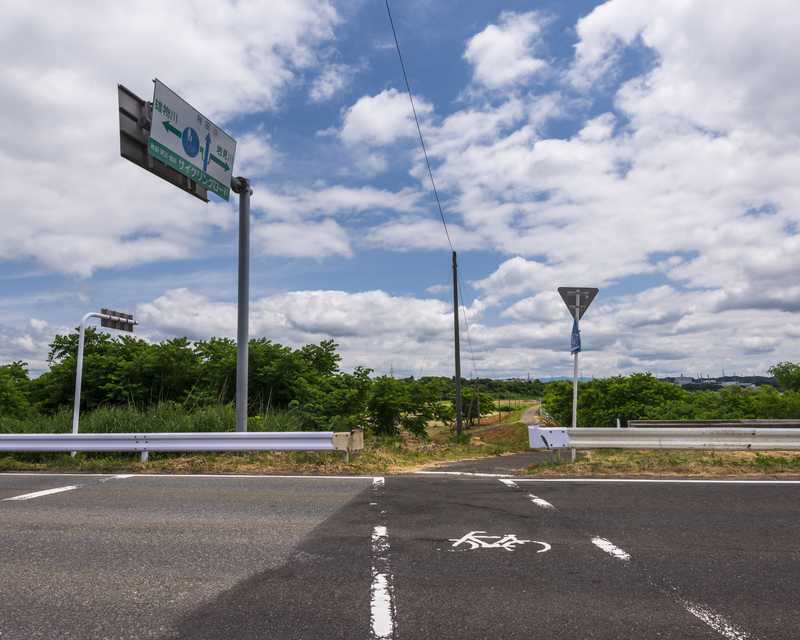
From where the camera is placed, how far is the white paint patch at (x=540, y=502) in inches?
291

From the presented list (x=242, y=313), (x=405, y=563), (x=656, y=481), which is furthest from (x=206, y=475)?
(x=656, y=481)

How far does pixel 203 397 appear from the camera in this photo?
64.0 ft

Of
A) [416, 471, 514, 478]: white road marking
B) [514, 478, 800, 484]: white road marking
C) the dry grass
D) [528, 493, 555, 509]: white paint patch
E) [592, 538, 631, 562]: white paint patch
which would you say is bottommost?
[592, 538, 631, 562]: white paint patch

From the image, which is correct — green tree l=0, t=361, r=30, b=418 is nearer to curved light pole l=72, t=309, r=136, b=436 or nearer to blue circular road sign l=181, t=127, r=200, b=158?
curved light pole l=72, t=309, r=136, b=436

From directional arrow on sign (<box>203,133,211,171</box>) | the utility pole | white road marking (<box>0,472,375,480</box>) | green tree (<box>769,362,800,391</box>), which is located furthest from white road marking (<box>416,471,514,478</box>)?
green tree (<box>769,362,800,391</box>)

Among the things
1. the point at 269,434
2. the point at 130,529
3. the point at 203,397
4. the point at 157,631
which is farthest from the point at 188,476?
the point at 203,397

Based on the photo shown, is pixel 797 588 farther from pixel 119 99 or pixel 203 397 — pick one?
pixel 203 397

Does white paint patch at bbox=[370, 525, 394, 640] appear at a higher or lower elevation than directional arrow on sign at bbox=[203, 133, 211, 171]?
lower

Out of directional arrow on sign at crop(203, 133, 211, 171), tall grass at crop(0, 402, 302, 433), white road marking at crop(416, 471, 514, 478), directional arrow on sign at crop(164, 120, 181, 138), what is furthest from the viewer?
tall grass at crop(0, 402, 302, 433)

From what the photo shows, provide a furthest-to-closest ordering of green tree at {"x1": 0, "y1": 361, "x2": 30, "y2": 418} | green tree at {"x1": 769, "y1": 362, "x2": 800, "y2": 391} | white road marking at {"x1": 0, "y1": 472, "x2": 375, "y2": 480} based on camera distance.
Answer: green tree at {"x1": 769, "y1": 362, "x2": 800, "y2": 391}
green tree at {"x1": 0, "y1": 361, "x2": 30, "y2": 418}
white road marking at {"x1": 0, "y1": 472, "x2": 375, "y2": 480}

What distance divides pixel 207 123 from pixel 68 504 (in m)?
8.01

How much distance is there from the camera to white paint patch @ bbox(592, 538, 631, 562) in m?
5.32

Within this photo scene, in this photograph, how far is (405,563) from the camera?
204 inches

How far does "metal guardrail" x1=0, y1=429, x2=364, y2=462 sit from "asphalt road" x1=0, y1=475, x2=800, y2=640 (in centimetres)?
243
